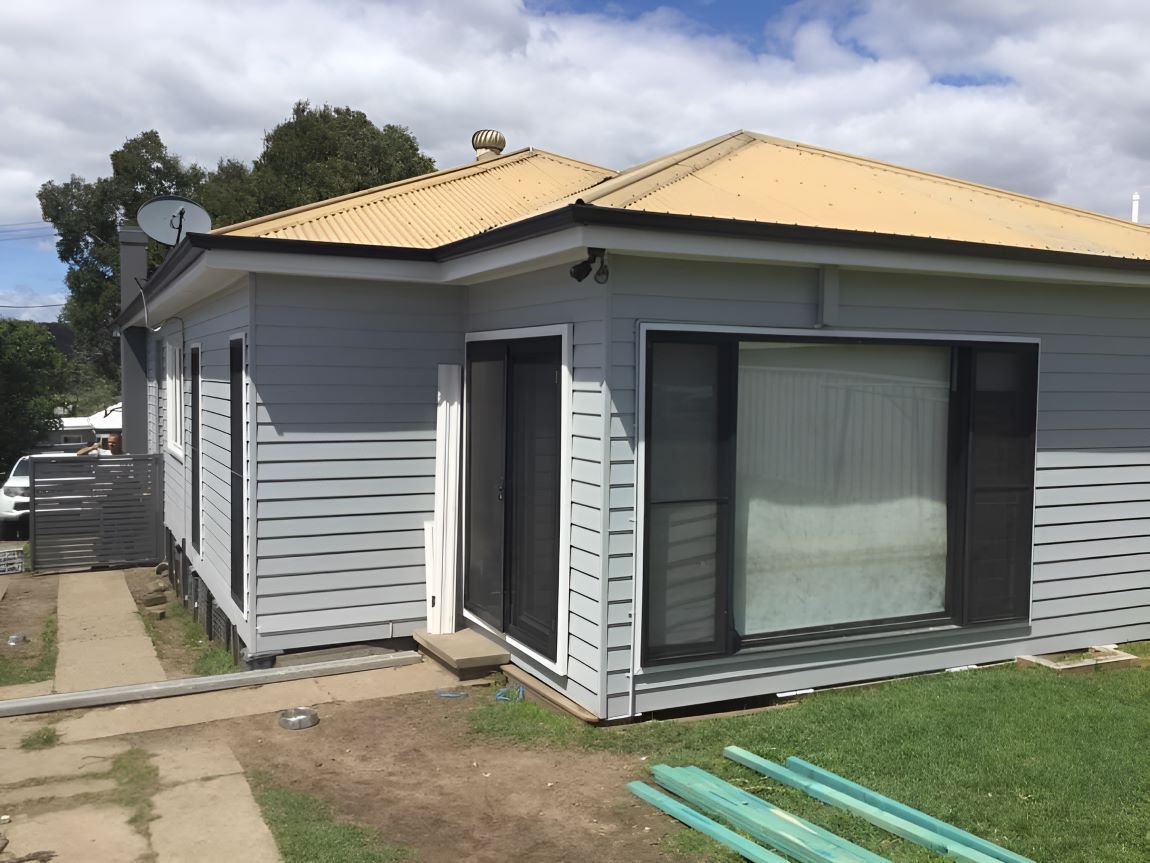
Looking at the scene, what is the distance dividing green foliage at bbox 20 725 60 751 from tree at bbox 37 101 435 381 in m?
19.3

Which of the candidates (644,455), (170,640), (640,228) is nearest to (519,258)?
(640,228)

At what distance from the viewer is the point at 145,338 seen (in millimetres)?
15742

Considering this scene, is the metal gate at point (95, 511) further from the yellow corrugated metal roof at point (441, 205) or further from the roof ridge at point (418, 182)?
the yellow corrugated metal roof at point (441, 205)

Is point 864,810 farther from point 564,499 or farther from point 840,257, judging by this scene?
point 840,257

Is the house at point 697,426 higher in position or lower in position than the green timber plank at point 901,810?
higher

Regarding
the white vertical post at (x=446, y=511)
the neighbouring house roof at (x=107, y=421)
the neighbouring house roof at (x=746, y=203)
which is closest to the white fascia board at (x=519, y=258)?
the neighbouring house roof at (x=746, y=203)

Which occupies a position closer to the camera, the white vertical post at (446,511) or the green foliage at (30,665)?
the white vertical post at (446,511)

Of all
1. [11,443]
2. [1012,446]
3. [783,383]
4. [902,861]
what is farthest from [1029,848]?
[11,443]

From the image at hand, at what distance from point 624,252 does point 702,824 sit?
2.81 meters

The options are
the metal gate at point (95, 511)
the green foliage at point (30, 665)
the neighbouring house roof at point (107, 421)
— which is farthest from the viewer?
the neighbouring house roof at point (107, 421)

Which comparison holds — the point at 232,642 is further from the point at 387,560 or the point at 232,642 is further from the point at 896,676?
the point at 896,676

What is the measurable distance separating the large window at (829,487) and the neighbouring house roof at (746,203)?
75 cm

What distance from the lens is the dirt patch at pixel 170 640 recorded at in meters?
8.21

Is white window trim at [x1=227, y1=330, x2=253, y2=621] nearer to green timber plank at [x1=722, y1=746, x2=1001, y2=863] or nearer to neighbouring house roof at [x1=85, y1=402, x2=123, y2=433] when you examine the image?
green timber plank at [x1=722, y1=746, x2=1001, y2=863]
